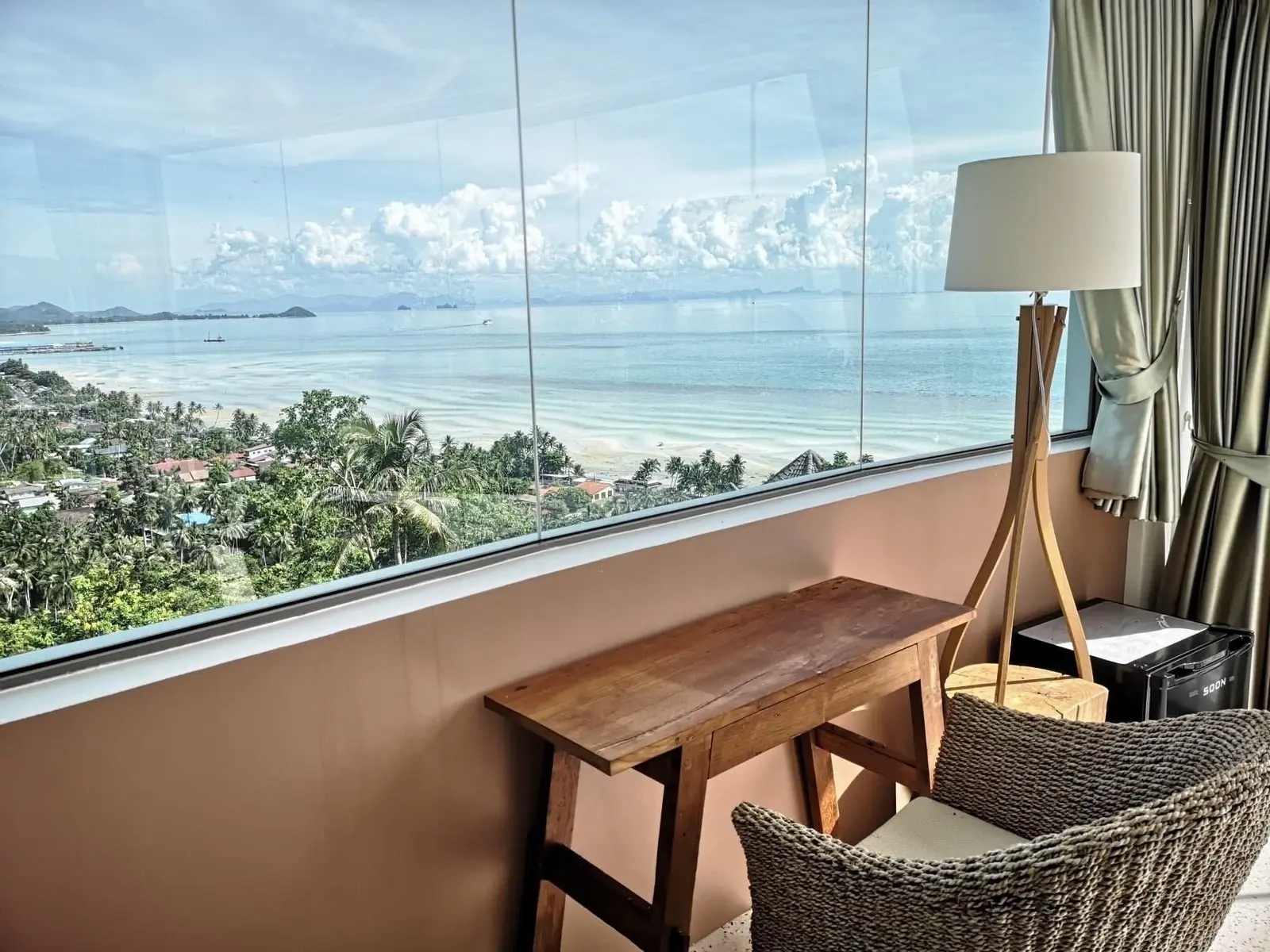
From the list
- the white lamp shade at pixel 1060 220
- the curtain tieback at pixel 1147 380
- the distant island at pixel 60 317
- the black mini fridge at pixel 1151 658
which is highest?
the white lamp shade at pixel 1060 220

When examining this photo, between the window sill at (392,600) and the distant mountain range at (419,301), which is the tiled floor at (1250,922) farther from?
the distant mountain range at (419,301)

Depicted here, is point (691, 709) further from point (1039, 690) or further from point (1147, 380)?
point (1147, 380)

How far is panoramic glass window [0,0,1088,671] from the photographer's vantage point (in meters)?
1.34

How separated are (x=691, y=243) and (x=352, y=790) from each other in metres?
1.30

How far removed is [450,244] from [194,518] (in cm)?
65

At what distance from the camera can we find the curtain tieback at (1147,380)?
2816mm

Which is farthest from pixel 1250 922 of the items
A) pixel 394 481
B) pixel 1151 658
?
pixel 394 481

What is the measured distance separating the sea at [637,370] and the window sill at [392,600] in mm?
137

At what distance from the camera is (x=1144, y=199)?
9.12 feet

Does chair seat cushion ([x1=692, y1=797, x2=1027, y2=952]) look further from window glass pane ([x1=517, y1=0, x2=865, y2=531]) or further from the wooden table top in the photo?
window glass pane ([x1=517, y1=0, x2=865, y2=531])

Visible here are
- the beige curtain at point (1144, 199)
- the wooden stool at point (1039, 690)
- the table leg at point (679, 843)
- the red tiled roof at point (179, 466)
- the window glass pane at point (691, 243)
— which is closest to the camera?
the red tiled roof at point (179, 466)

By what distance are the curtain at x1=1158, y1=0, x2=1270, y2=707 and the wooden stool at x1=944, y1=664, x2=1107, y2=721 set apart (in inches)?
34.4

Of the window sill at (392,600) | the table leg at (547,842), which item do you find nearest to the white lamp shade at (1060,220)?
the window sill at (392,600)

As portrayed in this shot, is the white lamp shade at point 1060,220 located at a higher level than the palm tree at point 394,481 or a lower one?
higher
